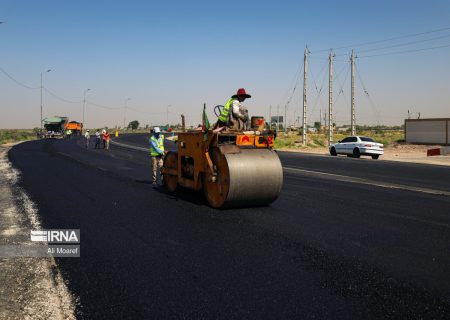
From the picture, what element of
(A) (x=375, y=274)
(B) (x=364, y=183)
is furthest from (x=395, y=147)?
(A) (x=375, y=274)

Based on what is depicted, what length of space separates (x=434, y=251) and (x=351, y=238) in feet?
3.75

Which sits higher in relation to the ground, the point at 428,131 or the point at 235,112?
the point at 428,131

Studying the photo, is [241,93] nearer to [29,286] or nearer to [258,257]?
[258,257]

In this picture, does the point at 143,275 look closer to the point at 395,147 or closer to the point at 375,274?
the point at 375,274

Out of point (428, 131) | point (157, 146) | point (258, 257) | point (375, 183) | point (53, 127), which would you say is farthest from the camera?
point (53, 127)

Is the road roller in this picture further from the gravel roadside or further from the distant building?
the distant building

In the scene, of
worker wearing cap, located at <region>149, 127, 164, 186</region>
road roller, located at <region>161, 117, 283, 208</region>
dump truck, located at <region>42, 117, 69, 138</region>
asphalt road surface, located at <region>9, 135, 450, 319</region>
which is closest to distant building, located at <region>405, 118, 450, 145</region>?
asphalt road surface, located at <region>9, 135, 450, 319</region>

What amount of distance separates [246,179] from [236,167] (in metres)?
0.32

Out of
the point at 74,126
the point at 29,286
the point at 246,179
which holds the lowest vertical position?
the point at 29,286

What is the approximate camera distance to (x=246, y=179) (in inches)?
328

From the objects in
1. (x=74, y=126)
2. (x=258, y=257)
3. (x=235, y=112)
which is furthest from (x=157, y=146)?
(x=74, y=126)

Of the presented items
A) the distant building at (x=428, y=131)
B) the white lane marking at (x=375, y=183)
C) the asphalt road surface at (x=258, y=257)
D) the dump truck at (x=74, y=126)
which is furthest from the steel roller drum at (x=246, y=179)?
the dump truck at (x=74, y=126)

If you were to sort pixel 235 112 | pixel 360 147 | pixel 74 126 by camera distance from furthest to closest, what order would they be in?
pixel 74 126 → pixel 360 147 → pixel 235 112

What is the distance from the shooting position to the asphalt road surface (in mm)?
4113
